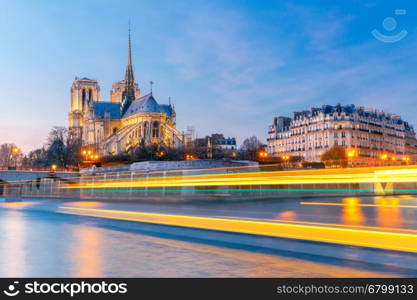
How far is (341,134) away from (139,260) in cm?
10397

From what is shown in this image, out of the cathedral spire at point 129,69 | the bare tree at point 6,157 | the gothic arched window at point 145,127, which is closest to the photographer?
the gothic arched window at point 145,127

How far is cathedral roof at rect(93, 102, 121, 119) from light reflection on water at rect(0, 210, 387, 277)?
14494cm

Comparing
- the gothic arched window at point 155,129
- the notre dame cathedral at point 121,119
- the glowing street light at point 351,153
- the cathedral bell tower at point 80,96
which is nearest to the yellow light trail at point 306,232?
the glowing street light at point 351,153

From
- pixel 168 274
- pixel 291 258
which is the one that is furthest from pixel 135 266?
pixel 291 258

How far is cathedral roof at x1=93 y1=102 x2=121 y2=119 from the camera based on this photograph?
15375cm

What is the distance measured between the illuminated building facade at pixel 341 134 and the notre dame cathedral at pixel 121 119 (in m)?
27.8

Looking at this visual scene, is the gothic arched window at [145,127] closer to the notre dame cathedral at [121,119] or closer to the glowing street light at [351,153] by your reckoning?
the notre dame cathedral at [121,119]

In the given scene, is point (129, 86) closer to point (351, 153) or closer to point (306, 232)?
point (351, 153)

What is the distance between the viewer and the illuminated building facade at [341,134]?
355ft

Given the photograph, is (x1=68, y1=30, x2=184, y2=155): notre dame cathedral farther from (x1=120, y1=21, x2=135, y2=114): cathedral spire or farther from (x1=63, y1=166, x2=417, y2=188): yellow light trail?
(x1=63, y1=166, x2=417, y2=188): yellow light trail

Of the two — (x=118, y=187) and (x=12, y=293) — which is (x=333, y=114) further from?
(x=12, y=293)

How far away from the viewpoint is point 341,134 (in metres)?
108

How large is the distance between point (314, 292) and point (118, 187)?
104 feet

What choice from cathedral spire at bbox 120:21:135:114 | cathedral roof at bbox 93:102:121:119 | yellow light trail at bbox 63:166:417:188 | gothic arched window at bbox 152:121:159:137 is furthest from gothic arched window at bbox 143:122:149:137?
yellow light trail at bbox 63:166:417:188
